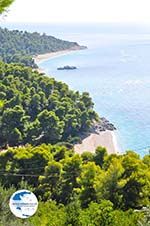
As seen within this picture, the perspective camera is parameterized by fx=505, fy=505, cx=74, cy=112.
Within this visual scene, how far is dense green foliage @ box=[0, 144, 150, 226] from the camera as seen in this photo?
7469 millimetres

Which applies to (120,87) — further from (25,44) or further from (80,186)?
(80,186)

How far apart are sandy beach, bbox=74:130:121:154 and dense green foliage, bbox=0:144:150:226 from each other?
26.6 feet

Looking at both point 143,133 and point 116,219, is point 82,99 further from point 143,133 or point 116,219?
point 116,219

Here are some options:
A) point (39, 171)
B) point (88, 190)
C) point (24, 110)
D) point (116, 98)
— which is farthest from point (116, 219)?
point (116, 98)

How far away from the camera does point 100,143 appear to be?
2650 centimetres

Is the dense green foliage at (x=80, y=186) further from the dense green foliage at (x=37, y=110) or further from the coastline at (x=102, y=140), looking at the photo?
the coastline at (x=102, y=140)

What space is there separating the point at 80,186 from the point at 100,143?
13.5 m

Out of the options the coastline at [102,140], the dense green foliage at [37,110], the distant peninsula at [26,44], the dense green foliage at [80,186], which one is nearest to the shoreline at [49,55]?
the distant peninsula at [26,44]

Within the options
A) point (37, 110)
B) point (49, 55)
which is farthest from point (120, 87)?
point (49, 55)

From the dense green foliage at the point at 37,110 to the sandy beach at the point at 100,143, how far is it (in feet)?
2.27

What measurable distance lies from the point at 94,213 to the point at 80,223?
0.96ft

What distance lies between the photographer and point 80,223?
737cm

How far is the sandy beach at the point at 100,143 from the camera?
82.0ft

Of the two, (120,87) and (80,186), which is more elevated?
(120,87)
